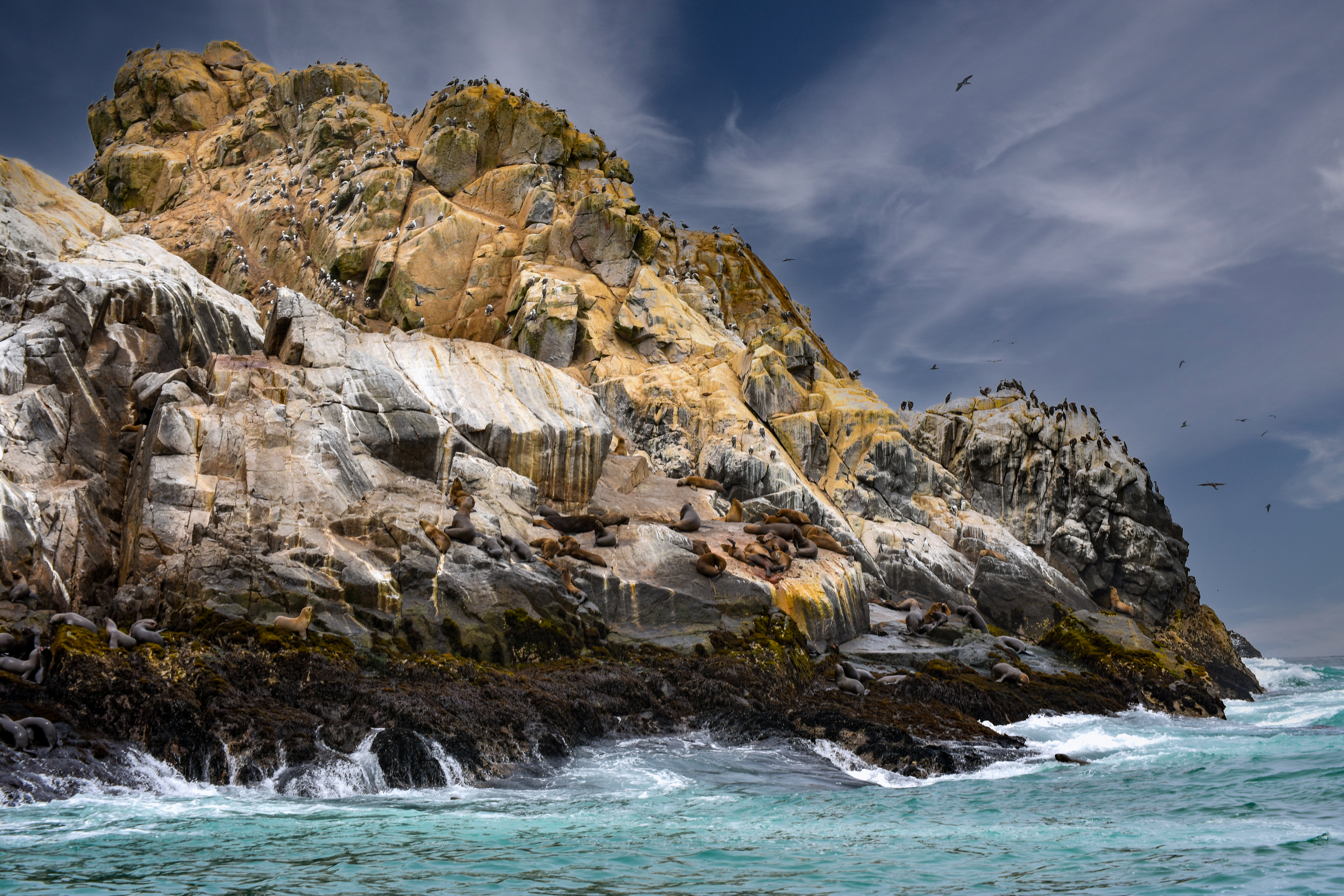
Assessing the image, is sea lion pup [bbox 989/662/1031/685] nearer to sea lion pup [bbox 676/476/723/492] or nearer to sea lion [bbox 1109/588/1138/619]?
sea lion pup [bbox 676/476/723/492]

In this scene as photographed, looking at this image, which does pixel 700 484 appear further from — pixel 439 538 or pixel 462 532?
pixel 439 538

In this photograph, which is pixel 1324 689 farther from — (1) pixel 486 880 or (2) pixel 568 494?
(1) pixel 486 880

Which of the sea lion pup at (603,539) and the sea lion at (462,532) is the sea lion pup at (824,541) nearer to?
the sea lion pup at (603,539)

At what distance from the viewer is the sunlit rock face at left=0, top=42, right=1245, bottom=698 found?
53.9ft

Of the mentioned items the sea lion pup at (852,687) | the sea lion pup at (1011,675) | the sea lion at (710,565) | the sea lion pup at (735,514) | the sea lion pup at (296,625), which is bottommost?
the sea lion pup at (852,687)

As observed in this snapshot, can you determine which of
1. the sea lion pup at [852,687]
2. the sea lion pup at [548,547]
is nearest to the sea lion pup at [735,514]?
the sea lion pup at [548,547]

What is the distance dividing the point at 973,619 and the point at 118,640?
21.1 meters

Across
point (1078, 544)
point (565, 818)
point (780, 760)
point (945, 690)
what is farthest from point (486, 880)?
point (1078, 544)

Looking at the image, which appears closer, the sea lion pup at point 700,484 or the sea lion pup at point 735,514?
the sea lion pup at point 735,514

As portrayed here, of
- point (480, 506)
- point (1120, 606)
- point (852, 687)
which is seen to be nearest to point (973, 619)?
point (852, 687)

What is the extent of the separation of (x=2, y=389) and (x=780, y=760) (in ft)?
53.8

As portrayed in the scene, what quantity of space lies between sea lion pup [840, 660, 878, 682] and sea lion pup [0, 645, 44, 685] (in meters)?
14.1

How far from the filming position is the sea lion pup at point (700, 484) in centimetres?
2912

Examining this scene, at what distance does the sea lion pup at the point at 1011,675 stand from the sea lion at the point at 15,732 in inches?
719
